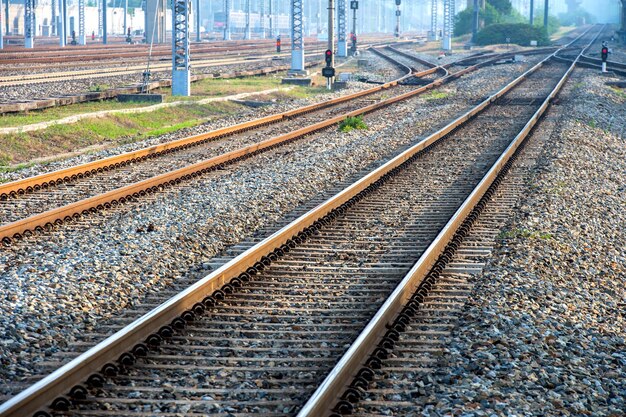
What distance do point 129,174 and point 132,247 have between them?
508 cm

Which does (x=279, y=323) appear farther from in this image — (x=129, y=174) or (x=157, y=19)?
(x=157, y=19)

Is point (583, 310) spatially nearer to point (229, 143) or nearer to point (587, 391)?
point (587, 391)

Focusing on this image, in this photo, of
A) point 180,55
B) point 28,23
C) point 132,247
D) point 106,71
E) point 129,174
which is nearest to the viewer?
point 132,247

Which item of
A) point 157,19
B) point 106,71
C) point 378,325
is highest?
point 157,19

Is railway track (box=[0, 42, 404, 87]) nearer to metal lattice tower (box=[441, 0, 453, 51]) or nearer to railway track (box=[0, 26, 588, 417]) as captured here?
metal lattice tower (box=[441, 0, 453, 51])

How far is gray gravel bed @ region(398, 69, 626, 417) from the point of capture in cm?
613

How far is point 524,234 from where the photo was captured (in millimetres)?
10859

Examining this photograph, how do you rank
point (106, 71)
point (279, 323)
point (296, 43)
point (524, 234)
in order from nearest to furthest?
point (279, 323), point (524, 234), point (106, 71), point (296, 43)

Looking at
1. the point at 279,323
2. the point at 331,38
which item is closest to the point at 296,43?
the point at 331,38

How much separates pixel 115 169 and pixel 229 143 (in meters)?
3.99

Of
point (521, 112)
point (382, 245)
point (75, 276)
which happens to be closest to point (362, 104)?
point (521, 112)

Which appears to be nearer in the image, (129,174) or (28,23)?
(129,174)

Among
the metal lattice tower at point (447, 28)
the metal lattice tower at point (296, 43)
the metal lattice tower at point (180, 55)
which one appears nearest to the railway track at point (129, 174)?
the metal lattice tower at point (180, 55)

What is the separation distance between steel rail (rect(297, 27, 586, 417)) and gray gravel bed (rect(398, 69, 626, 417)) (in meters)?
0.51
